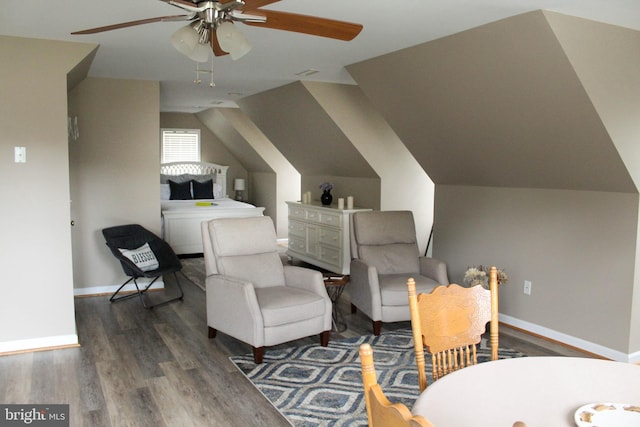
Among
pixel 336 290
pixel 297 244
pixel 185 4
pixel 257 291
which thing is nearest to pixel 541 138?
pixel 336 290

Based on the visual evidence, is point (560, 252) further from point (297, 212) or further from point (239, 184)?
point (239, 184)

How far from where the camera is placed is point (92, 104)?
5.41m

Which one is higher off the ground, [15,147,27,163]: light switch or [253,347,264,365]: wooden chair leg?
[15,147,27,163]: light switch

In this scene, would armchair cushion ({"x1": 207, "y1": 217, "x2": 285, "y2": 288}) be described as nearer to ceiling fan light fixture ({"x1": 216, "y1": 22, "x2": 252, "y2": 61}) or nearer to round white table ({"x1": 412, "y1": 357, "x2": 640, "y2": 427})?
ceiling fan light fixture ({"x1": 216, "y1": 22, "x2": 252, "y2": 61})

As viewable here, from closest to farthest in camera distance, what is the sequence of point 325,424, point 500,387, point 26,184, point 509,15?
point 500,387, point 325,424, point 509,15, point 26,184

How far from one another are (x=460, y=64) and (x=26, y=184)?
10.5 ft

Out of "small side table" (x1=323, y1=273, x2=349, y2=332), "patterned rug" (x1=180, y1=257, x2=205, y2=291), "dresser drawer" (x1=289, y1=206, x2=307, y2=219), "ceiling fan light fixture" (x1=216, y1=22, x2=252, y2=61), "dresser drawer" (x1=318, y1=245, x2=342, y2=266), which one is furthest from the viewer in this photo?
"dresser drawer" (x1=289, y1=206, x2=307, y2=219)

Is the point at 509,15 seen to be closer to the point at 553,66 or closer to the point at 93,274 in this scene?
the point at 553,66

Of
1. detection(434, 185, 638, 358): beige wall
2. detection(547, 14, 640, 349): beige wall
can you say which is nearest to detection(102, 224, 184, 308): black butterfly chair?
detection(434, 185, 638, 358): beige wall

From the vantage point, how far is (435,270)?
450 cm

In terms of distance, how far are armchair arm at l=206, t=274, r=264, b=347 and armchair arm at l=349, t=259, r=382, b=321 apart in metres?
1.00

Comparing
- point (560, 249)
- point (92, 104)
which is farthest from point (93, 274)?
point (560, 249)

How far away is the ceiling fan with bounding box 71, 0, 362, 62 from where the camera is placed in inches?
80.1

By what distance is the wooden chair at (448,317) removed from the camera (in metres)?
1.97
